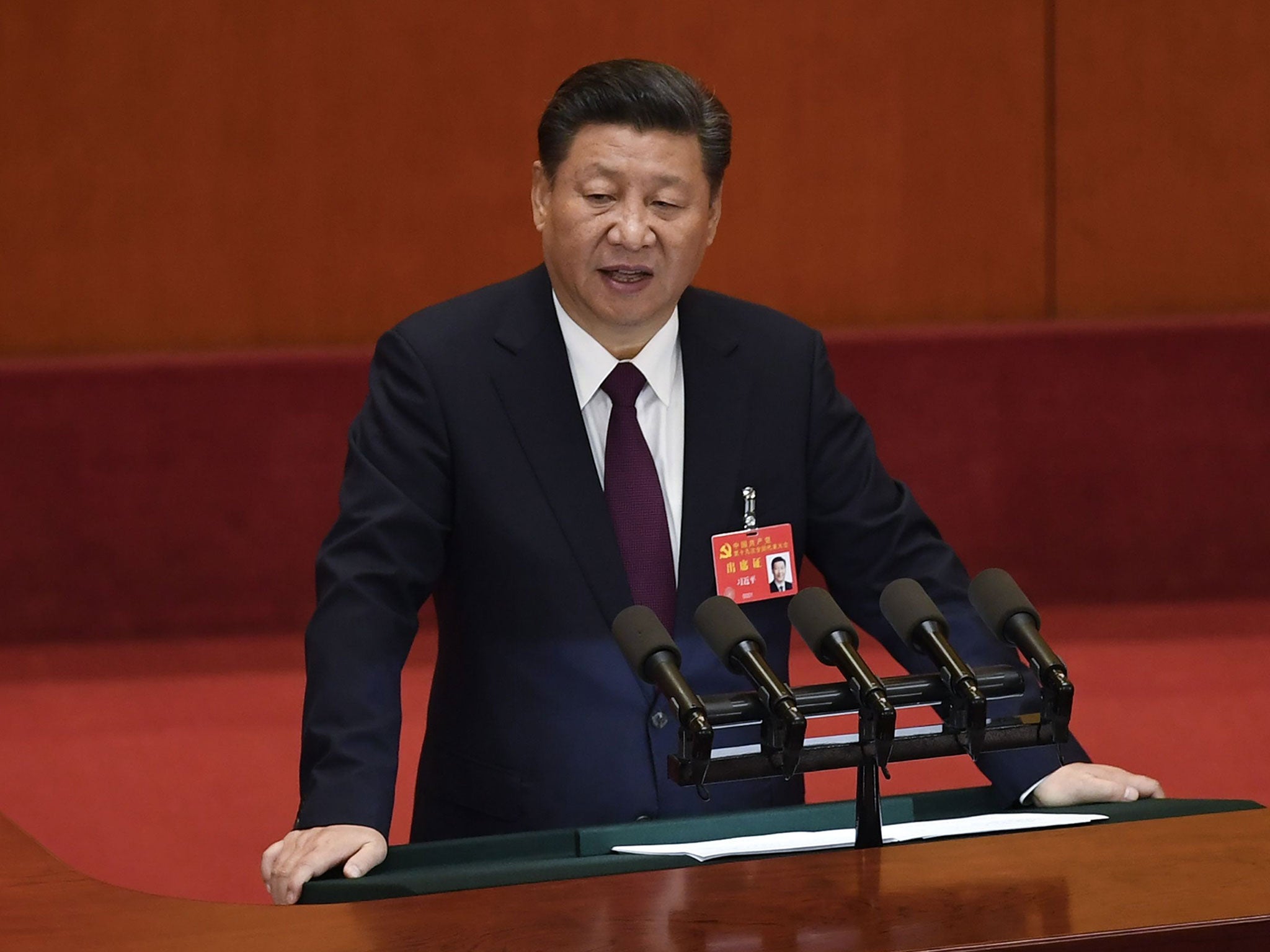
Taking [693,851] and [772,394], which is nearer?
[693,851]

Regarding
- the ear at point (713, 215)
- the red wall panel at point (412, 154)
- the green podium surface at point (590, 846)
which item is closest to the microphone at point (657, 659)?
the green podium surface at point (590, 846)

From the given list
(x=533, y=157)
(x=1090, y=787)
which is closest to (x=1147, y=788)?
(x=1090, y=787)

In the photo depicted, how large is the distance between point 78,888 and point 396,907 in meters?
0.26

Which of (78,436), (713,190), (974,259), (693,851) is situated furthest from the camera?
(974,259)

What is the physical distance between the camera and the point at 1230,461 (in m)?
4.14

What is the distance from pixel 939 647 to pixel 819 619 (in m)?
0.10

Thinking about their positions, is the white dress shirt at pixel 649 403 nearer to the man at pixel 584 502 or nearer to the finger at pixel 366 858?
the man at pixel 584 502

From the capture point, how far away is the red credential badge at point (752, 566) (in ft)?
5.94

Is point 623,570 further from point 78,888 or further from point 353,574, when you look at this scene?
point 78,888

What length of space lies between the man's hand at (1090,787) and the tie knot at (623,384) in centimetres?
59

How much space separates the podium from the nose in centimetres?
63

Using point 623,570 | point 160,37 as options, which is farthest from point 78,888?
point 160,37

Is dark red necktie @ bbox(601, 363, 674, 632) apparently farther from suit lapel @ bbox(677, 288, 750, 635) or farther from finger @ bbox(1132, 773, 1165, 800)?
finger @ bbox(1132, 773, 1165, 800)

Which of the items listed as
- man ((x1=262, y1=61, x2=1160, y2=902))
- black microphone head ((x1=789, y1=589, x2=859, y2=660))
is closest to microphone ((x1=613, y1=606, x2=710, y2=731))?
black microphone head ((x1=789, y1=589, x2=859, y2=660))
